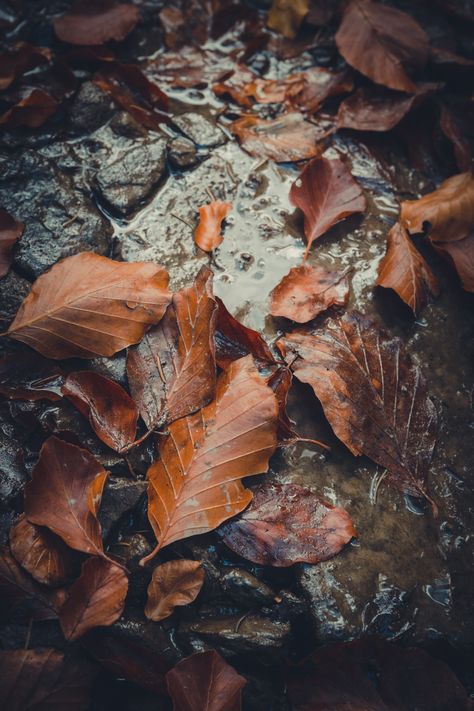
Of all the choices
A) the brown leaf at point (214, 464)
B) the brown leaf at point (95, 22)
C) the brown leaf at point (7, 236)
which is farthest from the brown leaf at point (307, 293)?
the brown leaf at point (95, 22)

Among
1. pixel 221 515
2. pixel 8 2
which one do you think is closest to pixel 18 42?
pixel 8 2

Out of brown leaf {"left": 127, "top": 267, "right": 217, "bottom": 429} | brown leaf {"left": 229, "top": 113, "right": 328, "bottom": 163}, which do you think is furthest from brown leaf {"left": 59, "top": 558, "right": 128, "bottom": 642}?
brown leaf {"left": 229, "top": 113, "right": 328, "bottom": 163}

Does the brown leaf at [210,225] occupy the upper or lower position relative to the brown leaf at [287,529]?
upper

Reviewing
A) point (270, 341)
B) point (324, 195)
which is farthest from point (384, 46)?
point (270, 341)

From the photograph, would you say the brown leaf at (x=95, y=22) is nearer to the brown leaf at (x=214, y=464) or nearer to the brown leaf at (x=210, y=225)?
the brown leaf at (x=210, y=225)

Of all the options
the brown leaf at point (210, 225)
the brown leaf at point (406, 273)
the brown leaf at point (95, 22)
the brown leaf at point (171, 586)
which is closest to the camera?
the brown leaf at point (171, 586)

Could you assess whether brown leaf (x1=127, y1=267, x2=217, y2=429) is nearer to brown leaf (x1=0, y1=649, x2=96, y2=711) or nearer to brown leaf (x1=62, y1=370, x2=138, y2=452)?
brown leaf (x1=62, y1=370, x2=138, y2=452)

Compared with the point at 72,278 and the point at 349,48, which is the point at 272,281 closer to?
the point at 72,278
